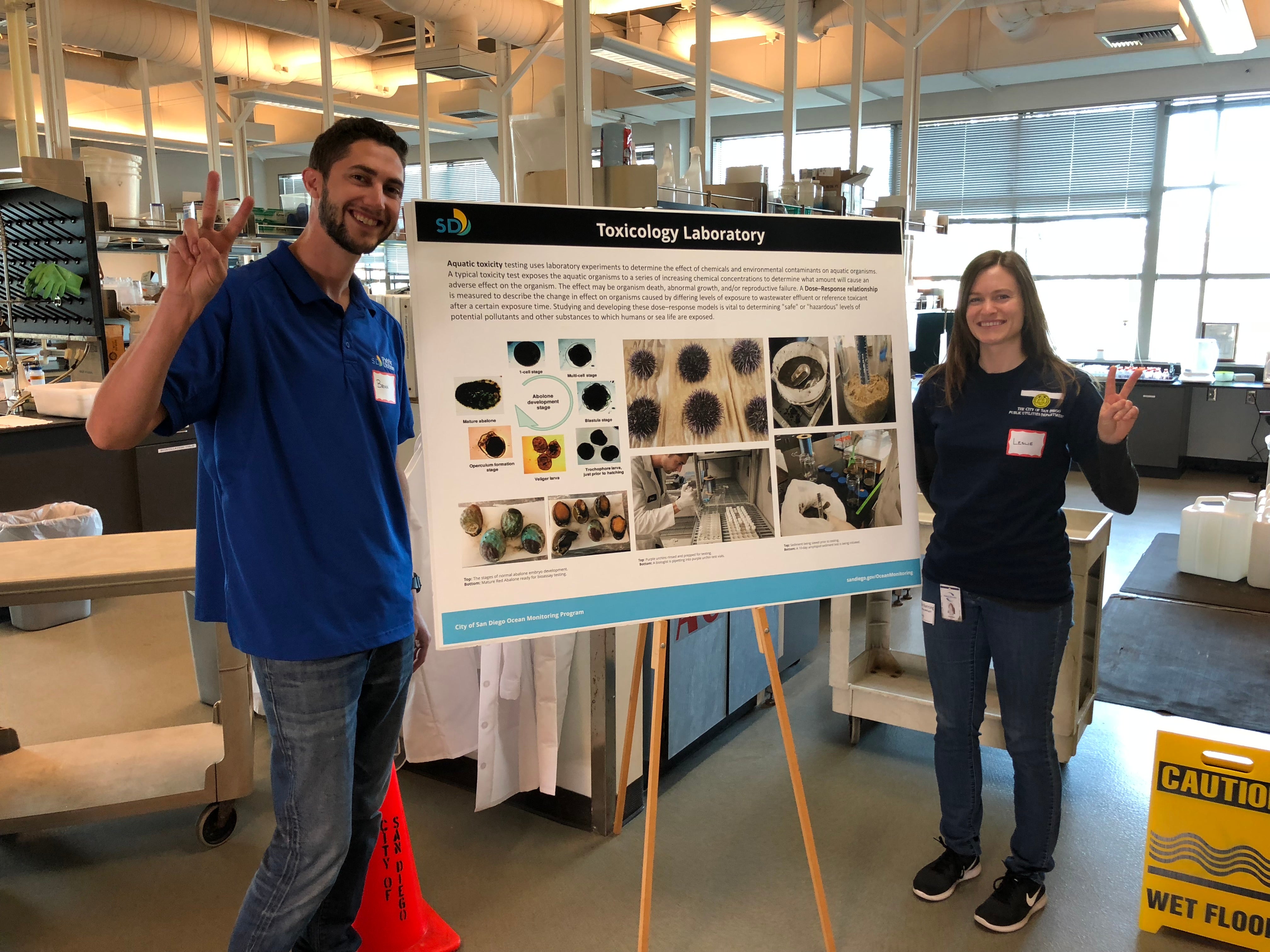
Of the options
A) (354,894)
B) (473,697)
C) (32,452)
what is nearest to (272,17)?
(32,452)

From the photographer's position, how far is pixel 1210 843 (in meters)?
2.19

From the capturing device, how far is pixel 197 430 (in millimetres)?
1589

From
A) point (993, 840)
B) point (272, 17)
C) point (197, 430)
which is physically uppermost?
point (272, 17)

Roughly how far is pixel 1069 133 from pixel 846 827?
8738 mm

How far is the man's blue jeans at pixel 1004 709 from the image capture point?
2182 mm

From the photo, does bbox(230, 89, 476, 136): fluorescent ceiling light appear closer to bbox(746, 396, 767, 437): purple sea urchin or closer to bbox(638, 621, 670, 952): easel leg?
bbox(746, 396, 767, 437): purple sea urchin

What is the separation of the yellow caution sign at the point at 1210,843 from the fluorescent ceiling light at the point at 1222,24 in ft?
16.3

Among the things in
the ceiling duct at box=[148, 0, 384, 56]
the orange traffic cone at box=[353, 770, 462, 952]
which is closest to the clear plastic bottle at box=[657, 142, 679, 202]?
the orange traffic cone at box=[353, 770, 462, 952]

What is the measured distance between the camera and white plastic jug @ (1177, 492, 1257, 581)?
16.9 feet

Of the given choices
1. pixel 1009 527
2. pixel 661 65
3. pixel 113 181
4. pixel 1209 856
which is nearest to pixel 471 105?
pixel 661 65

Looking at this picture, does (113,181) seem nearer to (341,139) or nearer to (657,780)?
(341,139)

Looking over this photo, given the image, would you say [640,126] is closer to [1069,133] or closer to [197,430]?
[1069,133]

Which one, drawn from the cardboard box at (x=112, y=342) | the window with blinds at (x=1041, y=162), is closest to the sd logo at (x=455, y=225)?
the cardboard box at (x=112, y=342)

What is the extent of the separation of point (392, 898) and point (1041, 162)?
31.7 ft
